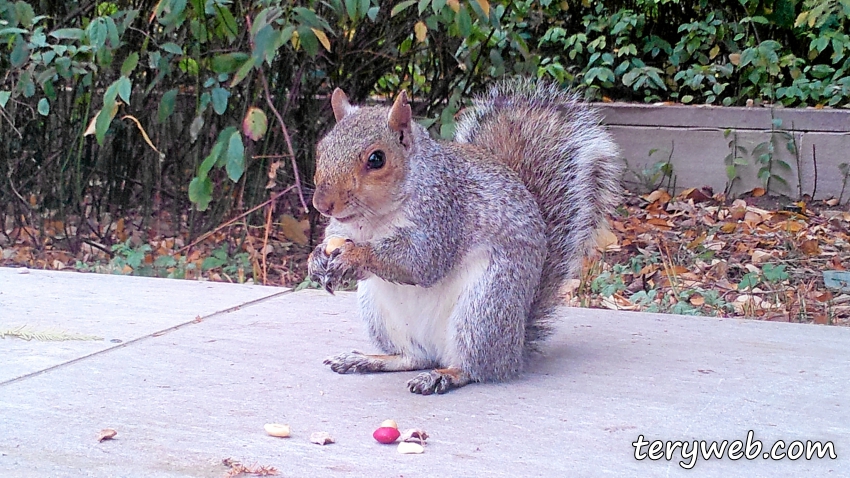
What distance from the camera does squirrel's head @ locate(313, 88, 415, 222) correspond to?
2092 millimetres

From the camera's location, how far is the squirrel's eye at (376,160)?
7.03ft

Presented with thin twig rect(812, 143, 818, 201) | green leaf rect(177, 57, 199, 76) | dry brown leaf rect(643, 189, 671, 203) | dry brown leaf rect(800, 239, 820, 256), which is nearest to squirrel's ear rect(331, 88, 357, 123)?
green leaf rect(177, 57, 199, 76)

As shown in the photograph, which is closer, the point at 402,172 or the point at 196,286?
the point at 402,172

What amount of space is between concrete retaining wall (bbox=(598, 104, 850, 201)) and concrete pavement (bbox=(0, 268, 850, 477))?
226 cm

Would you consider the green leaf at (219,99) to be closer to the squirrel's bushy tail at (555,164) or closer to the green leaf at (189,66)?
the green leaf at (189,66)

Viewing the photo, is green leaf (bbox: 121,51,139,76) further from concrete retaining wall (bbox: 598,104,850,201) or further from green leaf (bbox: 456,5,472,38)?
concrete retaining wall (bbox: 598,104,850,201)

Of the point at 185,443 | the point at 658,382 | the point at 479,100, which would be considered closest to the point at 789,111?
the point at 479,100

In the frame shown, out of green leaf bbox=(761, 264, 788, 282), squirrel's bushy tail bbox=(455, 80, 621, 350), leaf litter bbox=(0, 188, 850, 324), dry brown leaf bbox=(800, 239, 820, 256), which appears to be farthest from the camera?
dry brown leaf bbox=(800, 239, 820, 256)

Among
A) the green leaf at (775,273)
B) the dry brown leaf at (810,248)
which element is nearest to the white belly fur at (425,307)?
the green leaf at (775,273)

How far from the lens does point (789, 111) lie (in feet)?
16.8

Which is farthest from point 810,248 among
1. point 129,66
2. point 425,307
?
point 129,66

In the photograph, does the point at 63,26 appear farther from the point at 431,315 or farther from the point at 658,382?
the point at 658,382

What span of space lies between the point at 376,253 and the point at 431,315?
0.83ft

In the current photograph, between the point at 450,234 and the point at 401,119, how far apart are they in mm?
288
